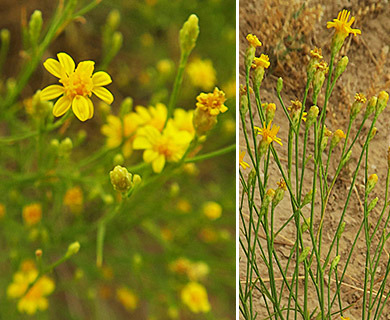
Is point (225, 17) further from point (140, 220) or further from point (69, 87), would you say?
point (69, 87)

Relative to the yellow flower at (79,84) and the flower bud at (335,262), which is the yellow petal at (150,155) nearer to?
the yellow flower at (79,84)

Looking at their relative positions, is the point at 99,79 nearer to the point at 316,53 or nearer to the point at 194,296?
the point at 316,53

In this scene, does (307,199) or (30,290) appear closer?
(307,199)

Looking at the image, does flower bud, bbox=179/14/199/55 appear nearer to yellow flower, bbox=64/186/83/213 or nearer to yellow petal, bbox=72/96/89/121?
yellow petal, bbox=72/96/89/121

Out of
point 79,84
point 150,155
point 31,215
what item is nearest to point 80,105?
point 79,84

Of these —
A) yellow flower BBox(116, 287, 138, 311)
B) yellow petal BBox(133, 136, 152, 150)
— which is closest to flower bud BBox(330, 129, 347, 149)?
yellow petal BBox(133, 136, 152, 150)

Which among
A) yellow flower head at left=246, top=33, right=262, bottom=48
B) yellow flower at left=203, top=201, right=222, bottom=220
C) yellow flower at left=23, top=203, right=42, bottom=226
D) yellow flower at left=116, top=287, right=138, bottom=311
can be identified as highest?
yellow flower head at left=246, top=33, right=262, bottom=48

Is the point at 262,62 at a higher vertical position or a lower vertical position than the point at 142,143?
higher
